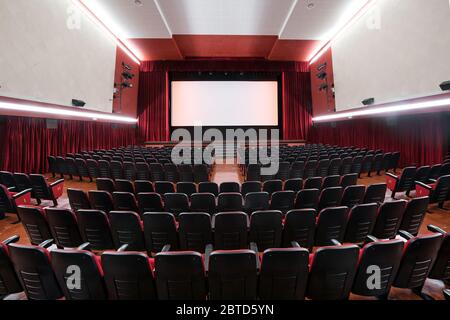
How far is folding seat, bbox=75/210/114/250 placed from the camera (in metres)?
2.81

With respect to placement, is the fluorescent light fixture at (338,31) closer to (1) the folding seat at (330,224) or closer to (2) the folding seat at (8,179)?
(1) the folding seat at (330,224)

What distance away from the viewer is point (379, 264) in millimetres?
1980

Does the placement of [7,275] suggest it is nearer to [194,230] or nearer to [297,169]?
[194,230]

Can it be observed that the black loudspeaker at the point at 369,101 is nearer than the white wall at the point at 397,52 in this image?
No

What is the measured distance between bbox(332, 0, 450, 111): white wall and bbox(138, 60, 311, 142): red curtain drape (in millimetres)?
4888

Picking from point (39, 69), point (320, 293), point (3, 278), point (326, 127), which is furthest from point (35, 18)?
point (326, 127)

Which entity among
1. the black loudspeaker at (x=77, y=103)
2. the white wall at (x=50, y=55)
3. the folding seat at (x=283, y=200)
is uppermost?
the white wall at (x=50, y=55)

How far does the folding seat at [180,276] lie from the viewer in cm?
181

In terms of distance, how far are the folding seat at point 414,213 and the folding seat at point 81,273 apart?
133 inches

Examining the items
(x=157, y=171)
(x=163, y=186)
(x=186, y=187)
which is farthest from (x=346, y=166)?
(x=157, y=171)

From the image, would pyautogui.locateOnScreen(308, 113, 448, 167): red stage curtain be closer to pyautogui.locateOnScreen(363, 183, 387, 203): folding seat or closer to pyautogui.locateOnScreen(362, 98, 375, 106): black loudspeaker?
pyautogui.locateOnScreen(362, 98, 375, 106): black loudspeaker

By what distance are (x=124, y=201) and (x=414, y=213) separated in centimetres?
384

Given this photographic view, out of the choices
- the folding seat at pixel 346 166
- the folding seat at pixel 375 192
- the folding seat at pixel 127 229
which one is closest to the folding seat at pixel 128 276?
the folding seat at pixel 127 229

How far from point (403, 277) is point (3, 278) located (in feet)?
10.9
